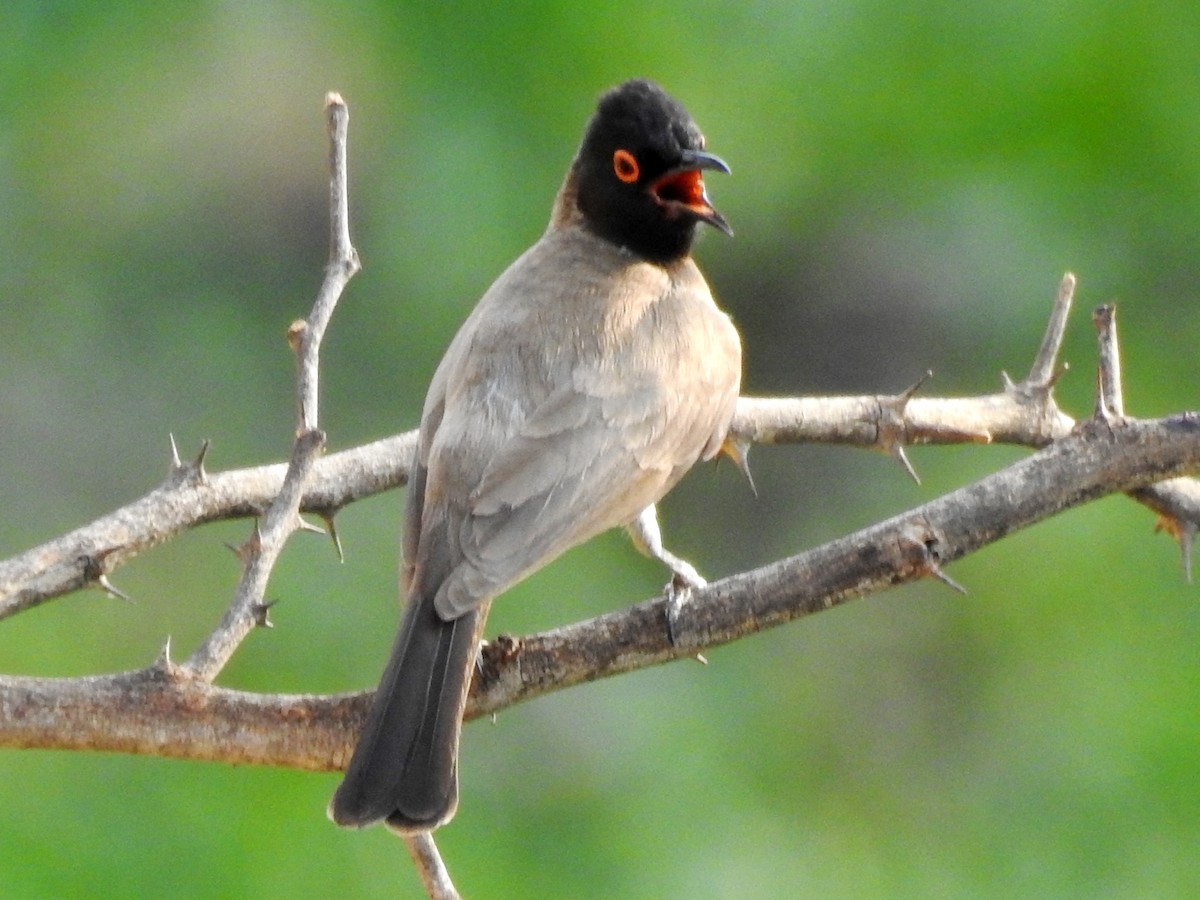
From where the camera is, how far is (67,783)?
5703mm

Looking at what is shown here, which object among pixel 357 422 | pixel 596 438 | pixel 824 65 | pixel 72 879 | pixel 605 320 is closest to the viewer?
pixel 596 438

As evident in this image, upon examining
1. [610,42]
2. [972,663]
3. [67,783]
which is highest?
[610,42]

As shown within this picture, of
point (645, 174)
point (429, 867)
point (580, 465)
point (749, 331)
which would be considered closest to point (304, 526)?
point (580, 465)

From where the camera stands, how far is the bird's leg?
269cm

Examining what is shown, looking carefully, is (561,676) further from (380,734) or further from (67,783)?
(67,783)

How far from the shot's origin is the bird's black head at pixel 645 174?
3.88 metres

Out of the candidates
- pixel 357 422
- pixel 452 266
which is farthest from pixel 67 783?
pixel 452 266

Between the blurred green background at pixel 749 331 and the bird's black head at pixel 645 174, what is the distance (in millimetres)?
2217

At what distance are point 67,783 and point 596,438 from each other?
3.13 meters

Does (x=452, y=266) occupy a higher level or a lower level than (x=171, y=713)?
lower

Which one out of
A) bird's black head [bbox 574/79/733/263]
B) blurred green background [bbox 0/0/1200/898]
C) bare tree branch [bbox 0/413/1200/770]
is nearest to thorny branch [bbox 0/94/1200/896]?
bare tree branch [bbox 0/413/1200/770]

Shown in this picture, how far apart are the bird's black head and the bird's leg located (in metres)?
0.65

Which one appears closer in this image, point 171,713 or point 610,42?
point 171,713

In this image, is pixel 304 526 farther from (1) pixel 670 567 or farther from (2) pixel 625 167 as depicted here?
(2) pixel 625 167
